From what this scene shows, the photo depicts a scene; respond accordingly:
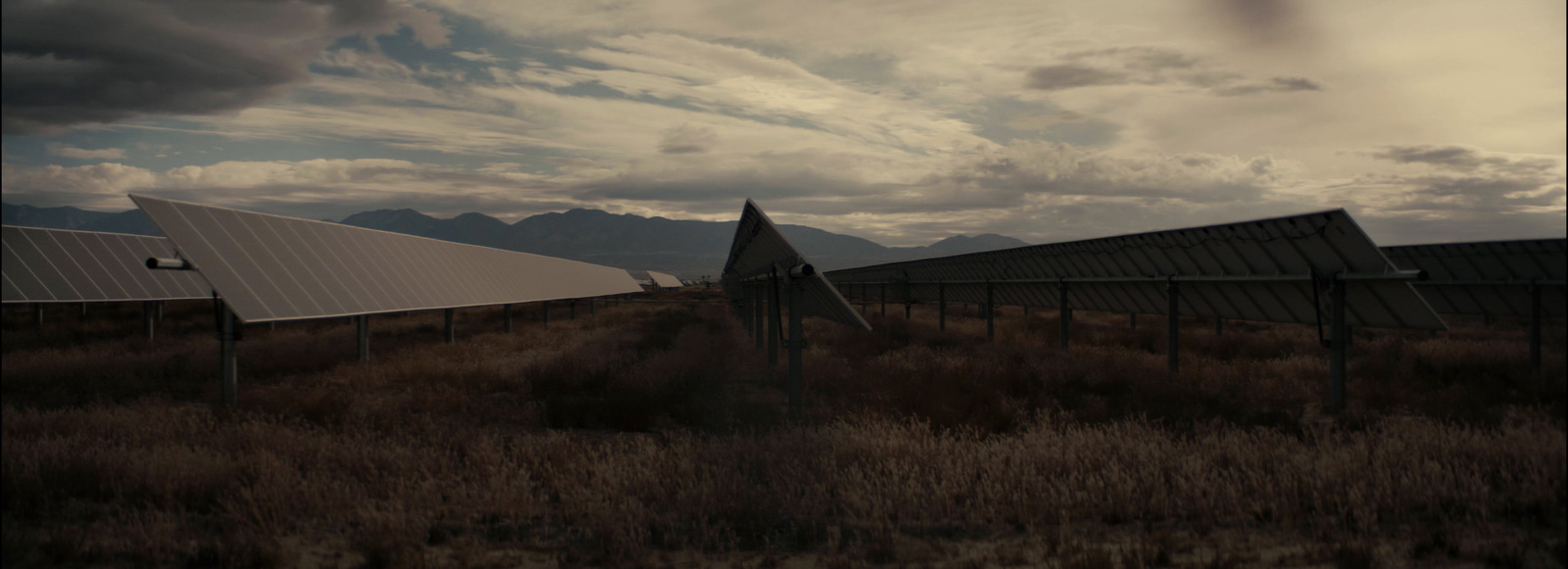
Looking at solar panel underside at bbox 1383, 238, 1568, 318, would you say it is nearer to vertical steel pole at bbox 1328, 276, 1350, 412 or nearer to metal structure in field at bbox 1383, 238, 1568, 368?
metal structure in field at bbox 1383, 238, 1568, 368

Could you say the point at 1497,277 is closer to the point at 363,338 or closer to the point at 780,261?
the point at 780,261

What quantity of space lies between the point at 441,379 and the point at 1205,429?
16.9 m

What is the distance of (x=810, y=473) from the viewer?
31.5ft

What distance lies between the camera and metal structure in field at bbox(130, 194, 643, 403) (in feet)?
45.5

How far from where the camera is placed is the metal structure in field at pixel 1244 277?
12562 millimetres

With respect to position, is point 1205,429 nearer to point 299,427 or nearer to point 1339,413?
point 1339,413

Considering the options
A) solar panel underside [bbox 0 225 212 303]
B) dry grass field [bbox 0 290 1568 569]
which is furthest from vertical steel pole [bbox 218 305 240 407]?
solar panel underside [bbox 0 225 212 303]

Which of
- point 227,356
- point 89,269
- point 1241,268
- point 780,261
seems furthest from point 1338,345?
point 89,269

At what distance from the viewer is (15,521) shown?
24.9ft

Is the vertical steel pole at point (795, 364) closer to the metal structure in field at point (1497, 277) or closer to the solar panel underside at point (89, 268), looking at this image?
the metal structure in field at point (1497, 277)

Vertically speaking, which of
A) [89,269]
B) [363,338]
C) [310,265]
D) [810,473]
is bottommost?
[810,473]

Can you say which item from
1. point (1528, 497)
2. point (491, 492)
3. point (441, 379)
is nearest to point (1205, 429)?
point (1528, 497)

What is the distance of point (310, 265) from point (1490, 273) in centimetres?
2254

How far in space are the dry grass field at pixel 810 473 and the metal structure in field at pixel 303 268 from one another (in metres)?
1.95
